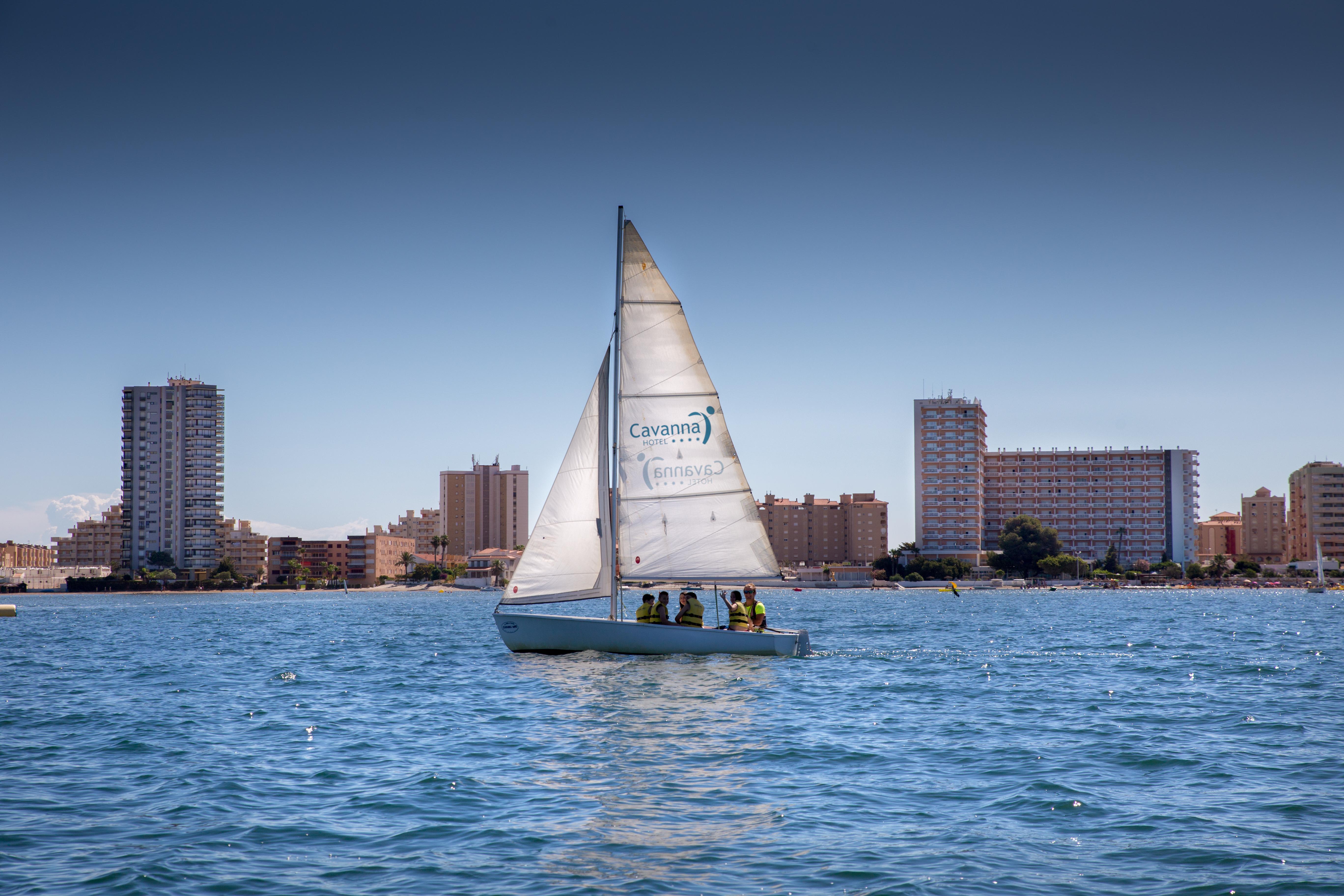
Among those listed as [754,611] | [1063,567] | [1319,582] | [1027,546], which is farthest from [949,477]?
[754,611]

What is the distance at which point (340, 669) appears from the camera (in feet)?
98.9

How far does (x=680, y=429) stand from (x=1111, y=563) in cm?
16831

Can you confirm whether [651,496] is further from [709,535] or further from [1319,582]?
[1319,582]

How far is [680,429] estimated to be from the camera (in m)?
28.2

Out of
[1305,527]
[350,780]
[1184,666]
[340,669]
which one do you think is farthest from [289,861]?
[1305,527]

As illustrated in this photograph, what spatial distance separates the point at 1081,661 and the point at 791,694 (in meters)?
13.8

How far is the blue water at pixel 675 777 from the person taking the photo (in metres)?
9.94

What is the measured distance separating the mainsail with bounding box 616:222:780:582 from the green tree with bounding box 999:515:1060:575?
511 ft

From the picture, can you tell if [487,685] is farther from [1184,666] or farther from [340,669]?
[1184,666]

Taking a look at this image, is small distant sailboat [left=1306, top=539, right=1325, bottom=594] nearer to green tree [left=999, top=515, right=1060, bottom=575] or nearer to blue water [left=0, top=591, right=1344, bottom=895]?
green tree [left=999, top=515, right=1060, bottom=575]

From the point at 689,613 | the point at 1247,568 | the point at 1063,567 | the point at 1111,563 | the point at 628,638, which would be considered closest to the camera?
the point at 628,638

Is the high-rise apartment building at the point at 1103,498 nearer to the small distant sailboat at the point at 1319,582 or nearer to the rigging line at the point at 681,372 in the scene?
the small distant sailboat at the point at 1319,582

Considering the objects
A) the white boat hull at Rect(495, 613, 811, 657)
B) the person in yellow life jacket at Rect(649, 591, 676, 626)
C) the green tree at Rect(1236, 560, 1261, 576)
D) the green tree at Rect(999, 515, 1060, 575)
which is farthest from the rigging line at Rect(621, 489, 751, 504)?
the green tree at Rect(1236, 560, 1261, 576)

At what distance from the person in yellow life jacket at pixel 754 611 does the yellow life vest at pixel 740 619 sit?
0.39ft
